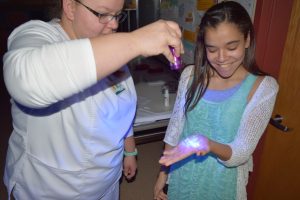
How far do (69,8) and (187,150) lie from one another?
71cm

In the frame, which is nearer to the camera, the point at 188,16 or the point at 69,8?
the point at 69,8

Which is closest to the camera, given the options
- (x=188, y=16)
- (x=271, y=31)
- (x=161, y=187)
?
(x=271, y=31)

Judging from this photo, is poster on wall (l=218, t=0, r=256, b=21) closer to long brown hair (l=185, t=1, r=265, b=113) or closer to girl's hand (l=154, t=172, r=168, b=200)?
long brown hair (l=185, t=1, r=265, b=113)

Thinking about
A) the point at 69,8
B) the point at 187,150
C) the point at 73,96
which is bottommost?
the point at 187,150

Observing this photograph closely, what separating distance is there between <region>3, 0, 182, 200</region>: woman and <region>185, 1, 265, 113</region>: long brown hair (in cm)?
33

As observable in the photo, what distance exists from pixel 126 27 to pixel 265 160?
6.95ft

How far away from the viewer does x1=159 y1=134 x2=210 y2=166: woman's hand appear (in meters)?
0.97

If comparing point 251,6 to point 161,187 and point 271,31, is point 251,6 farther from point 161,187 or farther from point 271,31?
point 161,187

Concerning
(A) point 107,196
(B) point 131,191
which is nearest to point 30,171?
(A) point 107,196

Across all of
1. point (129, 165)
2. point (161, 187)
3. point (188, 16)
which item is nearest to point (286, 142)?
point (161, 187)

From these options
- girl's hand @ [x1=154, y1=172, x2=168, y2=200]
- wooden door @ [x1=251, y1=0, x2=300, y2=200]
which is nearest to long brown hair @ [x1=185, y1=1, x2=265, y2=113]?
wooden door @ [x1=251, y1=0, x2=300, y2=200]

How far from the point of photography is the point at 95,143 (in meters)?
1.08

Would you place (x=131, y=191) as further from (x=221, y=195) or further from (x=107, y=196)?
(x=221, y=195)

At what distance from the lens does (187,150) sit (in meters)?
1.00
